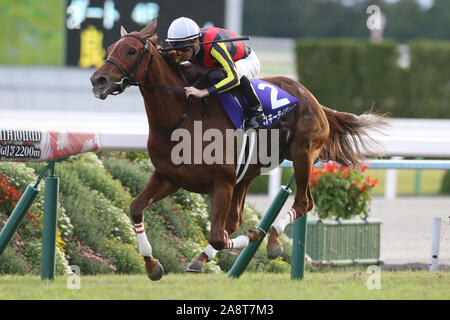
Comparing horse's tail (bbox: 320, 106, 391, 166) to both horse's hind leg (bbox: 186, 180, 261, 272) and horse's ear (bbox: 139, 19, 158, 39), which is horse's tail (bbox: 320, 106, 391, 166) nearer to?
horse's hind leg (bbox: 186, 180, 261, 272)

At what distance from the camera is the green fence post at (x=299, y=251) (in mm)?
5414

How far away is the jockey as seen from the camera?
445cm

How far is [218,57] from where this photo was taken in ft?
14.8

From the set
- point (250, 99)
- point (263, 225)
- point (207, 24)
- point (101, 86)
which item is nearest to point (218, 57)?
point (250, 99)

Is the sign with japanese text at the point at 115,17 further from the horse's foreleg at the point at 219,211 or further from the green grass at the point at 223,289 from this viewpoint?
the horse's foreleg at the point at 219,211

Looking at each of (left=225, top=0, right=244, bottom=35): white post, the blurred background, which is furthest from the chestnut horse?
(left=225, top=0, right=244, bottom=35): white post

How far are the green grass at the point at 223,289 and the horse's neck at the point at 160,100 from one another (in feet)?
2.85

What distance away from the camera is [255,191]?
1297 cm

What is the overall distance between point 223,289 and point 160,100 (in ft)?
3.35

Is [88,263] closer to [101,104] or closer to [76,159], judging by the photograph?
[76,159]

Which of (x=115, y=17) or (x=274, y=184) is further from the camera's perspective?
(x=274, y=184)

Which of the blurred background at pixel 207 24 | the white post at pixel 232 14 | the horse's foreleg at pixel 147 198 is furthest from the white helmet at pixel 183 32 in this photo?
the white post at pixel 232 14

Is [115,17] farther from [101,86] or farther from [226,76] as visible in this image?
[101,86]
